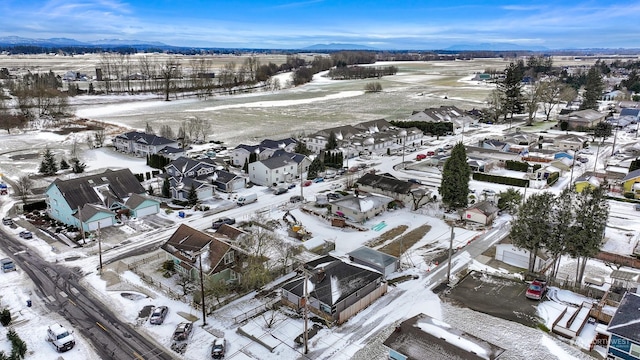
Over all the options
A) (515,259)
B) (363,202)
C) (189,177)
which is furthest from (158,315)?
(189,177)

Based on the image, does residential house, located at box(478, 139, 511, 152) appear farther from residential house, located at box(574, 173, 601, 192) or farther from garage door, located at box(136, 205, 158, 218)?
garage door, located at box(136, 205, 158, 218)

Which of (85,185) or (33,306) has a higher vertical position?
(85,185)

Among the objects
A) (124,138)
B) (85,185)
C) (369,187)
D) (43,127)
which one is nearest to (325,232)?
(369,187)

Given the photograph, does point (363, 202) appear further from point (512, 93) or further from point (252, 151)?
point (512, 93)

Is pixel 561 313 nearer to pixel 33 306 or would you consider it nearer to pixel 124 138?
pixel 33 306

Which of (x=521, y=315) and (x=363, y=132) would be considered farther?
(x=363, y=132)

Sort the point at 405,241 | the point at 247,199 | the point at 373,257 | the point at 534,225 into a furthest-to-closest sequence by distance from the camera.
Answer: the point at 247,199, the point at 405,241, the point at 373,257, the point at 534,225
